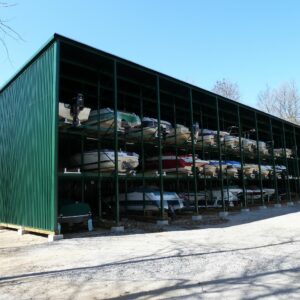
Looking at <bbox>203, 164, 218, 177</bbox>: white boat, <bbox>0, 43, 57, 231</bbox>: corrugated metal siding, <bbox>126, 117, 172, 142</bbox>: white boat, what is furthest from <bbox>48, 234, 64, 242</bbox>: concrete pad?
<bbox>203, 164, 218, 177</bbox>: white boat

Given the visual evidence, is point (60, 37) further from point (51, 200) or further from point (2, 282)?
point (2, 282)

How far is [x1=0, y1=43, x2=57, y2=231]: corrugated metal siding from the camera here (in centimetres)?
984

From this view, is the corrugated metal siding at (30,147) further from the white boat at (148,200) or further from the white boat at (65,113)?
the white boat at (148,200)

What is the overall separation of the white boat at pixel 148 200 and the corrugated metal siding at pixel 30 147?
4.40 meters

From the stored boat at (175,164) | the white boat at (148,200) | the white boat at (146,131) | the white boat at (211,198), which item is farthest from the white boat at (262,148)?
the white boat at (146,131)

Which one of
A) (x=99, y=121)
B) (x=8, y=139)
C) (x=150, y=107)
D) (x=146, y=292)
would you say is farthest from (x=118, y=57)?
(x=146, y=292)

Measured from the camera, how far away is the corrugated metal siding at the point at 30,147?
984 centimetres

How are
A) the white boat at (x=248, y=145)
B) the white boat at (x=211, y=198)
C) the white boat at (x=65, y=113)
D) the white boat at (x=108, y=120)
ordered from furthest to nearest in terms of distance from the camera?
the white boat at (x=248, y=145), the white boat at (x=211, y=198), the white boat at (x=108, y=120), the white boat at (x=65, y=113)

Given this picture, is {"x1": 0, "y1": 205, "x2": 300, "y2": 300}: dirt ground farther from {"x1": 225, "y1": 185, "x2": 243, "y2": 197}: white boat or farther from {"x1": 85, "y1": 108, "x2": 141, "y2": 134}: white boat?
{"x1": 225, "y1": 185, "x2": 243, "y2": 197}: white boat

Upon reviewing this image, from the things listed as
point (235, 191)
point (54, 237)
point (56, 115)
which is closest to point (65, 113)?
point (56, 115)

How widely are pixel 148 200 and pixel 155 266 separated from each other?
8193mm

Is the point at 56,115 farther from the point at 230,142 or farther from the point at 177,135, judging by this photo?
the point at 230,142

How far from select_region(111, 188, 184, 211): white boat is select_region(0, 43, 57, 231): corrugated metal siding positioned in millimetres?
4395

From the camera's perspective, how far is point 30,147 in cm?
1111
